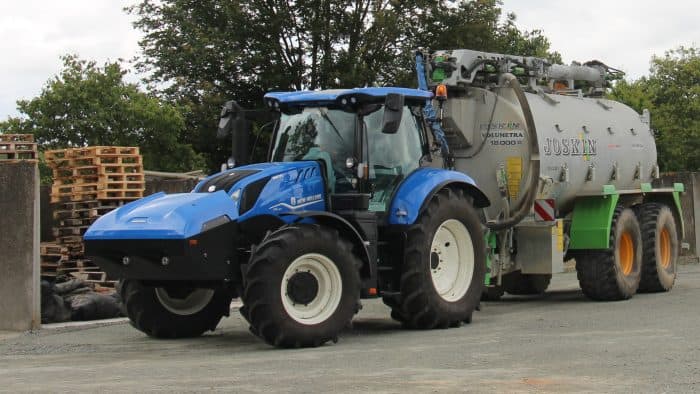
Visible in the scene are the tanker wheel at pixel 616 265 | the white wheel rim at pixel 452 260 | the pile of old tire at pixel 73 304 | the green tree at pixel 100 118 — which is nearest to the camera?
the white wheel rim at pixel 452 260

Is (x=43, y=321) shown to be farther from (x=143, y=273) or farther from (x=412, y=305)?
(x=412, y=305)

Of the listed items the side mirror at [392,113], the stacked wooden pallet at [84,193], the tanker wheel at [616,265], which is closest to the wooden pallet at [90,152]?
the stacked wooden pallet at [84,193]

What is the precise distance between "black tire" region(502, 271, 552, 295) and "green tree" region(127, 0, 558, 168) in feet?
66.2

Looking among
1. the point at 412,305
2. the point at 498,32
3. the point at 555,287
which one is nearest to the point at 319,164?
the point at 412,305

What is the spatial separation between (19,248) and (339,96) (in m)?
4.74

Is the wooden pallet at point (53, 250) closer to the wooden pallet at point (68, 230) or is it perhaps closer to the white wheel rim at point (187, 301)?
the wooden pallet at point (68, 230)

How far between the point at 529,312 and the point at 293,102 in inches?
175

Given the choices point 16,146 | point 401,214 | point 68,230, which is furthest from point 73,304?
point 401,214

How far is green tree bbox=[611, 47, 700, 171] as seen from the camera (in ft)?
196

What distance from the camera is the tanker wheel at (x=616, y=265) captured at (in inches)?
639

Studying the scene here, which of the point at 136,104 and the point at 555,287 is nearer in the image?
the point at 555,287

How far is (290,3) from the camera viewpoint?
39031 millimetres

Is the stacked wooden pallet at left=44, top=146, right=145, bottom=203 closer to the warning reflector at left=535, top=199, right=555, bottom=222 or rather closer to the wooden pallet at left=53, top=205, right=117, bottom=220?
the wooden pallet at left=53, top=205, right=117, bottom=220

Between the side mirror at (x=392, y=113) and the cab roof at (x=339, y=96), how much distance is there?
451 mm
